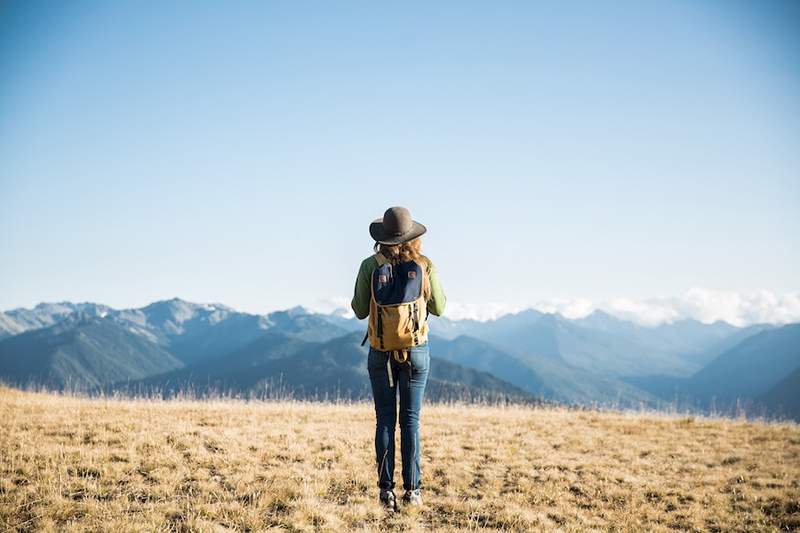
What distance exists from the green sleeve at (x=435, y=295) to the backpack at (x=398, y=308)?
23cm

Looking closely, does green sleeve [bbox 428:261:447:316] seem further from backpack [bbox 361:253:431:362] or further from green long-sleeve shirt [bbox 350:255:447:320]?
backpack [bbox 361:253:431:362]

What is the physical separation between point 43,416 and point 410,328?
9.22m

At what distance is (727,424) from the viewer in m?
15.4

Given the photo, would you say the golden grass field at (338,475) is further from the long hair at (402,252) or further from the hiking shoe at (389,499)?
the long hair at (402,252)

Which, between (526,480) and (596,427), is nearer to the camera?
(526,480)

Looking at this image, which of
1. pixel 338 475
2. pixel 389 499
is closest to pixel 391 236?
pixel 389 499

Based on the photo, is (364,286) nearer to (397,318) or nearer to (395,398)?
(397,318)

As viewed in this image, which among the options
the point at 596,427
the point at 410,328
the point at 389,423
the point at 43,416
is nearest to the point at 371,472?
the point at 389,423

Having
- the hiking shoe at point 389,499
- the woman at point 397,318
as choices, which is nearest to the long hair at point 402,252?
the woman at point 397,318

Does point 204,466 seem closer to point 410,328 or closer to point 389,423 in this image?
point 389,423

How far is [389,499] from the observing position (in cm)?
655

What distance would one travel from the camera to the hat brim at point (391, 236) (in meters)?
6.14

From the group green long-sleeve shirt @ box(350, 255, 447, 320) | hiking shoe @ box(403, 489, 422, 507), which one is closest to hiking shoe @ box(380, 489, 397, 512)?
hiking shoe @ box(403, 489, 422, 507)

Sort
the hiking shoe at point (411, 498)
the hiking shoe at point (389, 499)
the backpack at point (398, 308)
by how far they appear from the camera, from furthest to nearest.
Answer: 1. the hiking shoe at point (411, 498)
2. the hiking shoe at point (389, 499)
3. the backpack at point (398, 308)
